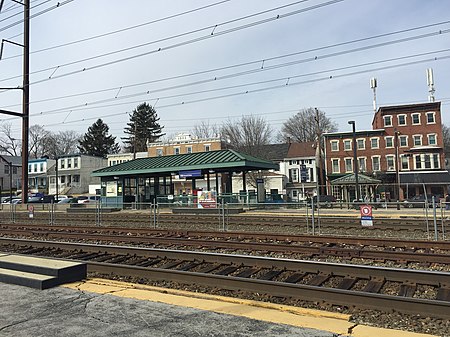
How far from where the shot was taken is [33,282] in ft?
22.0

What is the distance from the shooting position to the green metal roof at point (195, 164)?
97.5 ft

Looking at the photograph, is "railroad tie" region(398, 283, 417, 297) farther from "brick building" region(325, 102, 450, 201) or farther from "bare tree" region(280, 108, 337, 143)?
"bare tree" region(280, 108, 337, 143)

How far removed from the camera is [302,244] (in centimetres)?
1288

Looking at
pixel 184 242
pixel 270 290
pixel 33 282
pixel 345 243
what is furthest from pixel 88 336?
pixel 345 243

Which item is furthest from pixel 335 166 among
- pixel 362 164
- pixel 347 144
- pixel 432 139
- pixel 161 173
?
pixel 161 173

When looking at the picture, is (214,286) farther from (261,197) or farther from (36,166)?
(36,166)

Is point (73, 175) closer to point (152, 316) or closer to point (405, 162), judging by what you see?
→ point (405, 162)

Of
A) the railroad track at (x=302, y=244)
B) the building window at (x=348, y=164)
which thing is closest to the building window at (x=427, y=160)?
the building window at (x=348, y=164)

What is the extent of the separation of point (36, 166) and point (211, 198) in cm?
6569

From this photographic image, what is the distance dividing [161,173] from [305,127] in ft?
192

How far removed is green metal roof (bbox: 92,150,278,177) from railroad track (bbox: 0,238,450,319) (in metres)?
19.2

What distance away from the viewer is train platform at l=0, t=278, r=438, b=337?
461 centimetres

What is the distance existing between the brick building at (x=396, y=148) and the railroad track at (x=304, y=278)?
144ft

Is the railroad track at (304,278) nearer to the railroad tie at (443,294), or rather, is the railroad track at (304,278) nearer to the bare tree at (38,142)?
the railroad tie at (443,294)
